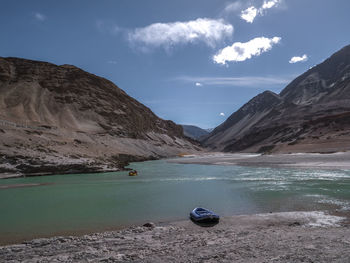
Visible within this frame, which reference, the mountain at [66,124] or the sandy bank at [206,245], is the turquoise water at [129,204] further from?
the mountain at [66,124]

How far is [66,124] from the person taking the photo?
276ft

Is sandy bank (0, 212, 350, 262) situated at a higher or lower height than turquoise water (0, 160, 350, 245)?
higher

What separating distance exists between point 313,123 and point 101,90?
317 feet

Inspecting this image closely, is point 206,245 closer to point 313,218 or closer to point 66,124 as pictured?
point 313,218

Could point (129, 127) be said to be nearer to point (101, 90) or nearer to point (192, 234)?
point (101, 90)

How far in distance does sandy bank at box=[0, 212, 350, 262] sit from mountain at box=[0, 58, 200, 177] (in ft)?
113

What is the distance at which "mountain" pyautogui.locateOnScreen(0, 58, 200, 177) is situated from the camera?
45.7 metres

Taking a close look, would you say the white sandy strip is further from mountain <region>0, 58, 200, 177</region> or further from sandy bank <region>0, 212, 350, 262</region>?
mountain <region>0, 58, 200, 177</region>

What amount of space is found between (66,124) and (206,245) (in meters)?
81.5

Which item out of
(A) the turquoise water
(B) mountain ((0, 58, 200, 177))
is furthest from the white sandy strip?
(B) mountain ((0, 58, 200, 177))

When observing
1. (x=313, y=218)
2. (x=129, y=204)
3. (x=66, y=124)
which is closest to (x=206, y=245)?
(x=313, y=218)

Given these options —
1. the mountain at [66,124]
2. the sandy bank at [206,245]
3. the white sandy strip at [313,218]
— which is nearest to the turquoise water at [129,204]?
the white sandy strip at [313,218]

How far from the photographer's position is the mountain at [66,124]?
45.7 metres

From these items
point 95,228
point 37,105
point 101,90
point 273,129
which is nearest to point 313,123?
point 273,129
